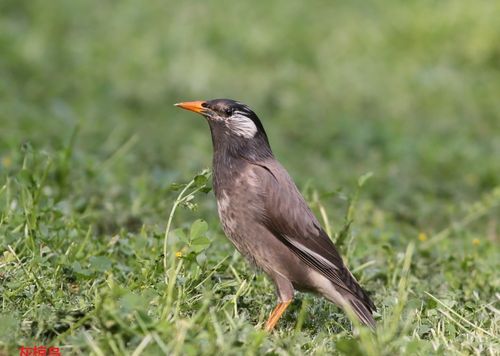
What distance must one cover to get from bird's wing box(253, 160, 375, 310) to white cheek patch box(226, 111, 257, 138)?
361 mm

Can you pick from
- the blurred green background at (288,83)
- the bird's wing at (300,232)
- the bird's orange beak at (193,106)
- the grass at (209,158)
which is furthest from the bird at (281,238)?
the blurred green background at (288,83)

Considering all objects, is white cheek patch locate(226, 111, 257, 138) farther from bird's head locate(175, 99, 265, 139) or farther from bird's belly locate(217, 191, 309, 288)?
bird's belly locate(217, 191, 309, 288)

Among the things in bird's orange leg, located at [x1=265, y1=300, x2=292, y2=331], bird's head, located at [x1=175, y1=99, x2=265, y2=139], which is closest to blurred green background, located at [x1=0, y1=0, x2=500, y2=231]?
bird's head, located at [x1=175, y1=99, x2=265, y2=139]

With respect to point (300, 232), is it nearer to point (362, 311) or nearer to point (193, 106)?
point (362, 311)

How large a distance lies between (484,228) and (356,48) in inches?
225

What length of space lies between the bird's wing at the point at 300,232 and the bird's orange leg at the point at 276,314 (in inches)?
11.1

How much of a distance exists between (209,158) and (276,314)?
4189 mm

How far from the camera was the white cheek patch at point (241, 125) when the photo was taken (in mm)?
5121

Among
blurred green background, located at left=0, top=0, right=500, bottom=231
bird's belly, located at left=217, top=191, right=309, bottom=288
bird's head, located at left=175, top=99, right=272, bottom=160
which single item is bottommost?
blurred green background, located at left=0, top=0, right=500, bottom=231

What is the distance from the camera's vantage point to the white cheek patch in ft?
16.8

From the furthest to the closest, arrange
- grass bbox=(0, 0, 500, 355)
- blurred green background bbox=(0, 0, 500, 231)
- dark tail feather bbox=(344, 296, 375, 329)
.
Result: 1. blurred green background bbox=(0, 0, 500, 231)
2. dark tail feather bbox=(344, 296, 375, 329)
3. grass bbox=(0, 0, 500, 355)

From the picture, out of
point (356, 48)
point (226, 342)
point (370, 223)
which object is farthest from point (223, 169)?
point (356, 48)

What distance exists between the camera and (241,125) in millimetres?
5152

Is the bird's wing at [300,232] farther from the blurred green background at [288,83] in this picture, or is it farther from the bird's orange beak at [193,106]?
the blurred green background at [288,83]
